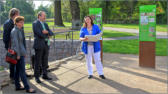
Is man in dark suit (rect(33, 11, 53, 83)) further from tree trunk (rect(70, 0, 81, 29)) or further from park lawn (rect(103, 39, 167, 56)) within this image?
tree trunk (rect(70, 0, 81, 29))

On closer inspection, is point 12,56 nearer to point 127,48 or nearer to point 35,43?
point 35,43

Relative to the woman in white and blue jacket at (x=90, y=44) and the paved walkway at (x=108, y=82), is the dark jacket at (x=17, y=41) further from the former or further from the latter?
the woman in white and blue jacket at (x=90, y=44)

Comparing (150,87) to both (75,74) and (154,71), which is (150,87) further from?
(75,74)

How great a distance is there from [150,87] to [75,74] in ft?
6.98

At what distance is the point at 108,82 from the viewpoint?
17.2ft

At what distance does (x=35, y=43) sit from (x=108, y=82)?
2068mm

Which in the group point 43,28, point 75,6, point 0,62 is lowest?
point 0,62

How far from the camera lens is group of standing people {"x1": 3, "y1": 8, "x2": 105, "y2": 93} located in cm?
434

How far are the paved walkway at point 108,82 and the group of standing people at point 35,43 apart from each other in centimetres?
27

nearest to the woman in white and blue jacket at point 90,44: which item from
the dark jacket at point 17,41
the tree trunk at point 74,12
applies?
the dark jacket at point 17,41

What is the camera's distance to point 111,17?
181 ft

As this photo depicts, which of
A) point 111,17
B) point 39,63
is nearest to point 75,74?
point 39,63

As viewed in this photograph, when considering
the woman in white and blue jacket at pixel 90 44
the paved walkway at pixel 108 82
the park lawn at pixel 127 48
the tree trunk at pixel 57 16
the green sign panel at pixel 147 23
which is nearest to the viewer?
the paved walkway at pixel 108 82

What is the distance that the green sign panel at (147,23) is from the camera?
651cm
